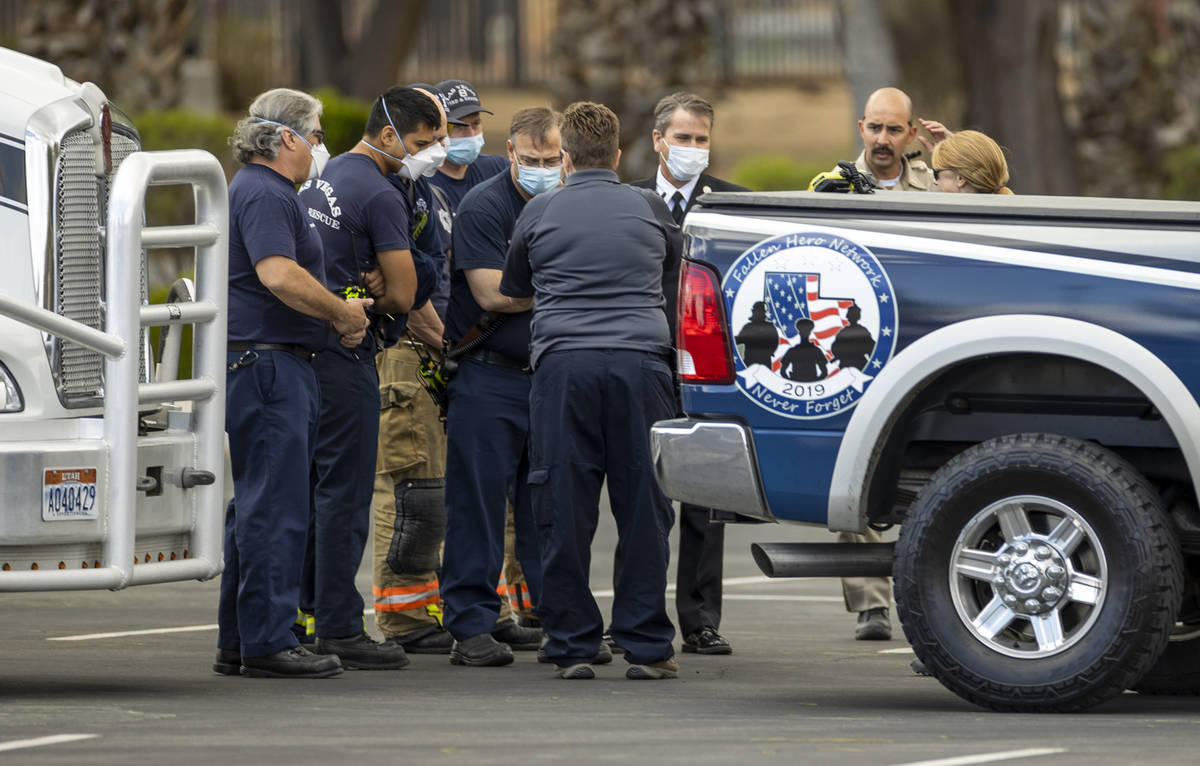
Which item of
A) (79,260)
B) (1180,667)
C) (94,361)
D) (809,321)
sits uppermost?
(79,260)

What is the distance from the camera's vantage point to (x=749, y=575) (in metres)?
12.9

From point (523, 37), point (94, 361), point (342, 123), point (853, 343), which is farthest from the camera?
point (523, 37)

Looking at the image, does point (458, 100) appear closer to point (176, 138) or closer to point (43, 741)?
point (43, 741)

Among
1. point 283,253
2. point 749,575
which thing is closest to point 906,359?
point 283,253

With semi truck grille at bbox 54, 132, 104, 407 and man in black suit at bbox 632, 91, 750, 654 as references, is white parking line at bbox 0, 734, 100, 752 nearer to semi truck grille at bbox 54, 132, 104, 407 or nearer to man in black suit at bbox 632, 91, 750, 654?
semi truck grille at bbox 54, 132, 104, 407

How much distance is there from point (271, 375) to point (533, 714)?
68.7 inches

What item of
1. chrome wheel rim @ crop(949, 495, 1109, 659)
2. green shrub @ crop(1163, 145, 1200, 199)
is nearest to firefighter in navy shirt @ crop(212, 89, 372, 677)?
chrome wheel rim @ crop(949, 495, 1109, 659)

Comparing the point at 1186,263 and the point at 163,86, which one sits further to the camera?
the point at 163,86

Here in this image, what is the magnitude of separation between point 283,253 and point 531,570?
84.8 inches

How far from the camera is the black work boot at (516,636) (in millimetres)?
10031

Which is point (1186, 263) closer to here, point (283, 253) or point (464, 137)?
point (283, 253)

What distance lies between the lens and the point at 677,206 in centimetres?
1015

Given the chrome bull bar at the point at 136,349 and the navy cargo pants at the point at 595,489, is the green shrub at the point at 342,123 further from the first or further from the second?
the chrome bull bar at the point at 136,349

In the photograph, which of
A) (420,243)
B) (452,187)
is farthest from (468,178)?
(420,243)
